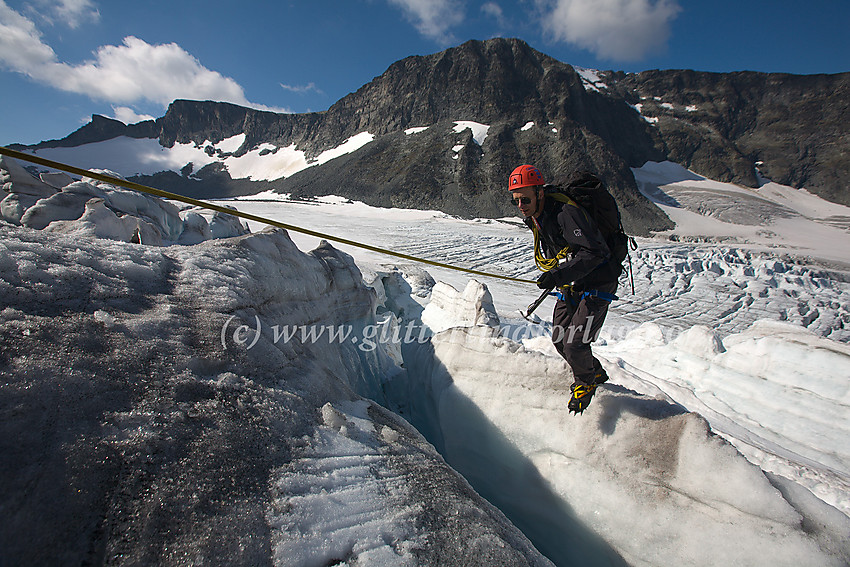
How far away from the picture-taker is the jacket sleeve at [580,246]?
2.46 metres

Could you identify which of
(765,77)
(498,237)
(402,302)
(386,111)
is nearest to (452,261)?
(498,237)

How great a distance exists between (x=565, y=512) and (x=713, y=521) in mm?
896

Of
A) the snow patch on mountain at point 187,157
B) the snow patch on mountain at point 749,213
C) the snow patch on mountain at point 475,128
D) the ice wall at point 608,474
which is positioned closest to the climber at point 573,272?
the ice wall at point 608,474

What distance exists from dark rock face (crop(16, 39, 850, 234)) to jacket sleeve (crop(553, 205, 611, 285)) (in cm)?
3450

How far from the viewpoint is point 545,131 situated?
45188 millimetres

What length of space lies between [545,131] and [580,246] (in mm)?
48419

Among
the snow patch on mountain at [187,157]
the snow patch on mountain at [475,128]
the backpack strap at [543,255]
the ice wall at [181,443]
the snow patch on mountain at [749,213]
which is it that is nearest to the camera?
the ice wall at [181,443]

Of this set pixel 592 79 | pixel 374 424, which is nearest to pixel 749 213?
pixel 592 79

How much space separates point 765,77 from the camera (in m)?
60.0

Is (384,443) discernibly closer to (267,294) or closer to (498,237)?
(267,294)

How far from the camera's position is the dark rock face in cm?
4125

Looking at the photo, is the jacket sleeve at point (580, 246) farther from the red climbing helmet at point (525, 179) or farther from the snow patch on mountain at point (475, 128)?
the snow patch on mountain at point (475, 128)

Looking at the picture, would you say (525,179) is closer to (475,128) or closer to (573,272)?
(573,272)

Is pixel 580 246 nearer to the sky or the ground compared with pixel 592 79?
nearer to the ground
